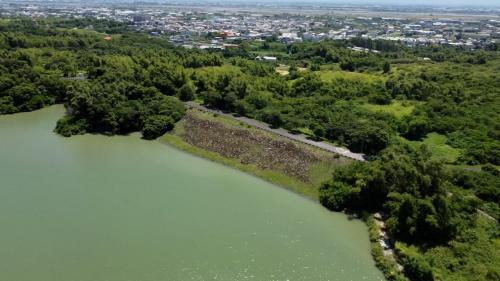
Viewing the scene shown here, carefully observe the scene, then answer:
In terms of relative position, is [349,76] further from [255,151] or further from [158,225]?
[158,225]

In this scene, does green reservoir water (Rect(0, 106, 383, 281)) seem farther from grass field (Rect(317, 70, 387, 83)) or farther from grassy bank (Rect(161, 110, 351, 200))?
grass field (Rect(317, 70, 387, 83))

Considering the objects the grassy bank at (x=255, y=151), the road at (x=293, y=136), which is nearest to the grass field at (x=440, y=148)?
the road at (x=293, y=136)

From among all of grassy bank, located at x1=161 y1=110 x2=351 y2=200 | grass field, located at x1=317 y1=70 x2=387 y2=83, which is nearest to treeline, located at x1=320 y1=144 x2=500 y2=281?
grassy bank, located at x1=161 y1=110 x2=351 y2=200

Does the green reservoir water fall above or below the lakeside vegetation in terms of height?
below

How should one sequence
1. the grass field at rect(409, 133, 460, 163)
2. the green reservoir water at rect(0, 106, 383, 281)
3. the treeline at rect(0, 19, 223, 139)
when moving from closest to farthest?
the green reservoir water at rect(0, 106, 383, 281) < the grass field at rect(409, 133, 460, 163) < the treeline at rect(0, 19, 223, 139)

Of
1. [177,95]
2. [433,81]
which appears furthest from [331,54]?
[177,95]

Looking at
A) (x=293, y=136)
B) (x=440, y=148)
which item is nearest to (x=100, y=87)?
(x=293, y=136)

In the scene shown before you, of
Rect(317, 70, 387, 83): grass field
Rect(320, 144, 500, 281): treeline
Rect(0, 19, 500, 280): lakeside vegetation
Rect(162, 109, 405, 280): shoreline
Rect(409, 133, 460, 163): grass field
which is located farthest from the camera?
Rect(317, 70, 387, 83): grass field
